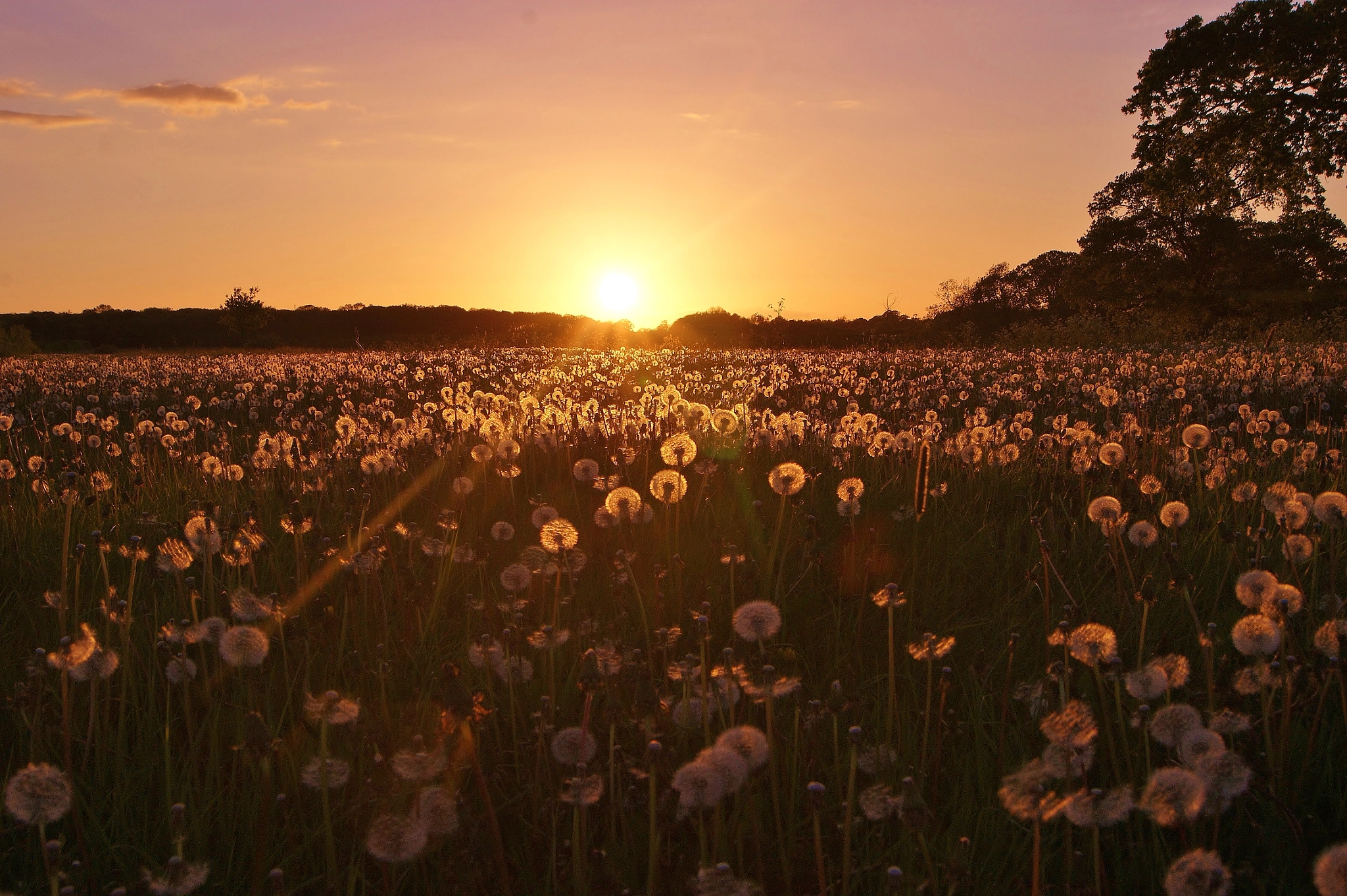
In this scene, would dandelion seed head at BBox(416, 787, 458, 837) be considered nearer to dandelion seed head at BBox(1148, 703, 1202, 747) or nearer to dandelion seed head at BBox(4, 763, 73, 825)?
dandelion seed head at BBox(4, 763, 73, 825)

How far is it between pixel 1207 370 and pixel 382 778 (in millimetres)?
12718

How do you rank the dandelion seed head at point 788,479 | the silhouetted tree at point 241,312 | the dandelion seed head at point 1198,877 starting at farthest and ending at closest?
the silhouetted tree at point 241,312
the dandelion seed head at point 788,479
the dandelion seed head at point 1198,877

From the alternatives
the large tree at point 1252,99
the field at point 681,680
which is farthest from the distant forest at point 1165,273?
the field at point 681,680

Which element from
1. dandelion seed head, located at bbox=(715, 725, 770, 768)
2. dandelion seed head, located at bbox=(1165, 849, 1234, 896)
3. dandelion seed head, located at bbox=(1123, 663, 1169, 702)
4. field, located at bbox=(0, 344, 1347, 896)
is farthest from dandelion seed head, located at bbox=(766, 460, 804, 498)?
dandelion seed head, located at bbox=(1165, 849, 1234, 896)

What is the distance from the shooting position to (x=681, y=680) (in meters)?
2.41

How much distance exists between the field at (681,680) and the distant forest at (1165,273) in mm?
12850

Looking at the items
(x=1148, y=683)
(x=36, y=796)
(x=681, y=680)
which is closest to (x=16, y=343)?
(x=36, y=796)

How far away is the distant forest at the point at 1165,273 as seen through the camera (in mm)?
25594

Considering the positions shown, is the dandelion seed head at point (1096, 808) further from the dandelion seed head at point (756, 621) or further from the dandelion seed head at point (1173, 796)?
the dandelion seed head at point (756, 621)

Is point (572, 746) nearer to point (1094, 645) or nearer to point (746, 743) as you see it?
point (746, 743)

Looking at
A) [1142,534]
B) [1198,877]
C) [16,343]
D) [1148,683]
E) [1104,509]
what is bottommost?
[1198,877]

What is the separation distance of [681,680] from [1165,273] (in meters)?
54.9

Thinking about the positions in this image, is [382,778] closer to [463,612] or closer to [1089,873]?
[463,612]

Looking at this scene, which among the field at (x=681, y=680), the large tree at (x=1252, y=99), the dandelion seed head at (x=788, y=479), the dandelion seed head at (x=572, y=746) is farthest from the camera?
the large tree at (x=1252, y=99)
